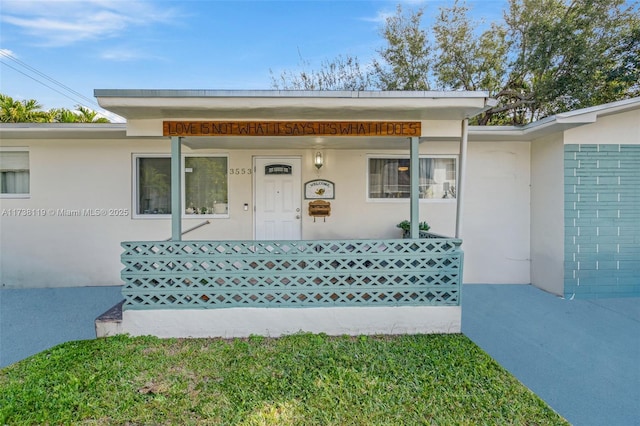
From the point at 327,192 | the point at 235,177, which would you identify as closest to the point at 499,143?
the point at 327,192

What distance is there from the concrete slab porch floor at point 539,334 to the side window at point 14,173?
1853mm

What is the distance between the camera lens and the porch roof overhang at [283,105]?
11.5 feet

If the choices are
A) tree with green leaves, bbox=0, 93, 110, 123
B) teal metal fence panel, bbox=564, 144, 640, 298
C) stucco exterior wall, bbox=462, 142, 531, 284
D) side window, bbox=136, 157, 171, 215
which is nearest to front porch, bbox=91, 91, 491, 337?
side window, bbox=136, 157, 171, 215

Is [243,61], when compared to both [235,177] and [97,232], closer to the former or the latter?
[235,177]

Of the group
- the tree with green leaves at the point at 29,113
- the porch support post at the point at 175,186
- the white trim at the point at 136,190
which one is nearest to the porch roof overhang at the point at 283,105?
the porch support post at the point at 175,186

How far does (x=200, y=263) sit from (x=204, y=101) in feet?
6.32

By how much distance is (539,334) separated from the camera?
12.7 feet

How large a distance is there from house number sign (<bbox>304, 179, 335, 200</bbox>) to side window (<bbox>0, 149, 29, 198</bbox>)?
206 inches

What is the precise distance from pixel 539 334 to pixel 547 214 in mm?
2640

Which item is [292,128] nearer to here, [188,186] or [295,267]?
[295,267]

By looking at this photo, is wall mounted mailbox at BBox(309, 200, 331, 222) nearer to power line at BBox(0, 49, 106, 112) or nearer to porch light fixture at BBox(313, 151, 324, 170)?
porch light fixture at BBox(313, 151, 324, 170)

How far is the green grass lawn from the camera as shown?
2424 mm

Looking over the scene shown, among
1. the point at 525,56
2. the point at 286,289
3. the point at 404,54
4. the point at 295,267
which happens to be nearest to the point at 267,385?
the point at 286,289

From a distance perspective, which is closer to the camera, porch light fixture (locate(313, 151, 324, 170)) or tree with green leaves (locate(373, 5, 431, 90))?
porch light fixture (locate(313, 151, 324, 170))
